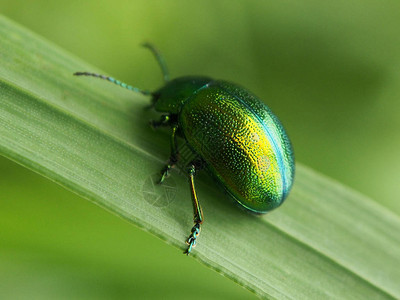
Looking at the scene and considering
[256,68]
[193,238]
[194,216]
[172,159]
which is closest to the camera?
[193,238]

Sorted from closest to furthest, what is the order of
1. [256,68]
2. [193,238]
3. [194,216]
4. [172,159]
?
1. [193,238]
2. [194,216]
3. [172,159]
4. [256,68]

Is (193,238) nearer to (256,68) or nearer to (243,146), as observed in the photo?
(243,146)

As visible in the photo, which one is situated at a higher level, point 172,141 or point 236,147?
point 236,147

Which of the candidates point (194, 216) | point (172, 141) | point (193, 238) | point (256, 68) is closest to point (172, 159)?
point (172, 141)

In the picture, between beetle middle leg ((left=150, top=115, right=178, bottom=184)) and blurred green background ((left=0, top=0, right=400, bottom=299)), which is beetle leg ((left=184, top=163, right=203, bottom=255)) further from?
blurred green background ((left=0, top=0, right=400, bottom=299))

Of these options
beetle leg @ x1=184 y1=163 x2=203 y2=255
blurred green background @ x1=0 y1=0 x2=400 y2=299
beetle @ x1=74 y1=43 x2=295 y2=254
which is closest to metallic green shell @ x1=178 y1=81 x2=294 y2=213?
beetle @ x1=74 y1=43 x2=295 y2=254

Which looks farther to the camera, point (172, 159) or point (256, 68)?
point (256, 68)

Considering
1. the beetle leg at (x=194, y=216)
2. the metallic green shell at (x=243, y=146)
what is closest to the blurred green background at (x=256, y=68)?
the beetle leg at (x=194, y=216)

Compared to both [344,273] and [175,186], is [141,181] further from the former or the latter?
[344,273]
